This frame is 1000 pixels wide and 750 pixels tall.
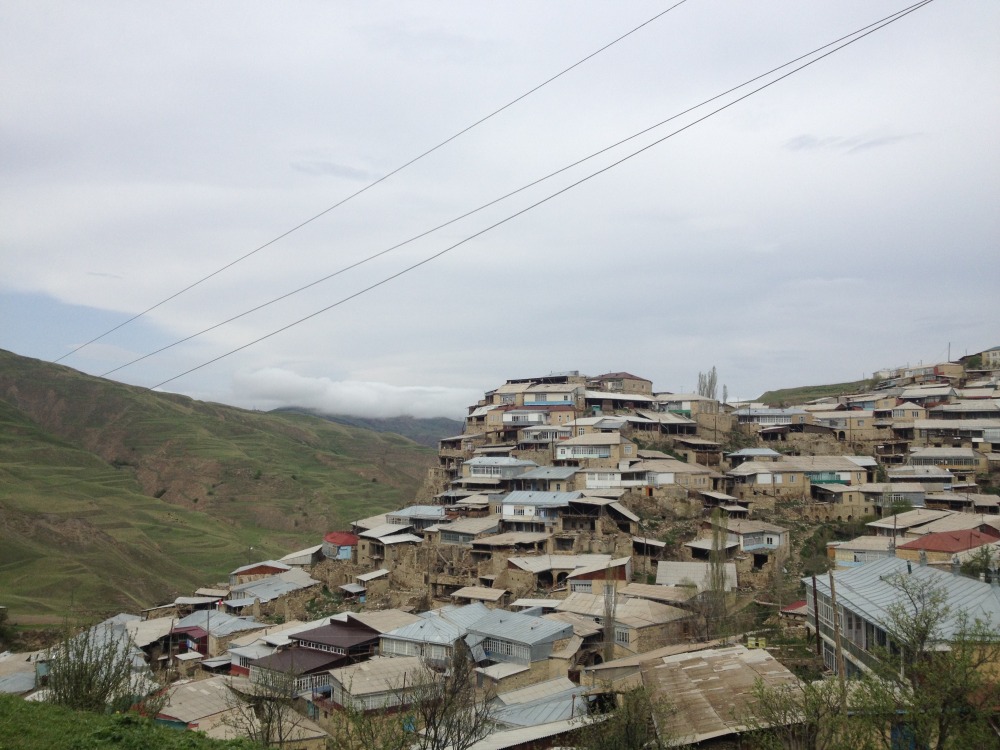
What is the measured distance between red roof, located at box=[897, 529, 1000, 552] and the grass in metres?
26.8

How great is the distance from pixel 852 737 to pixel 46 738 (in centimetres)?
1228

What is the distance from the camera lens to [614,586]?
102ft

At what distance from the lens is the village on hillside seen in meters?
17.1

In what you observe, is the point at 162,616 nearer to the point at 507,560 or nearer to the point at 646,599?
the point at 507,560

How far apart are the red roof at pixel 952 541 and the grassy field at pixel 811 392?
55.2m

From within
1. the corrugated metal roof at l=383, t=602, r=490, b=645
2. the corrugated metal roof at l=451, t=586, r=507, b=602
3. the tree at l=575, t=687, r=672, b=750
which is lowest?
the corrugated metal roof at l=451, t=586, r=507, b=602

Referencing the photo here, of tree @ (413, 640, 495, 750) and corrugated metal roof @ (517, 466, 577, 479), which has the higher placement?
corrugated metal roof @ (517, 466, 577, 479)

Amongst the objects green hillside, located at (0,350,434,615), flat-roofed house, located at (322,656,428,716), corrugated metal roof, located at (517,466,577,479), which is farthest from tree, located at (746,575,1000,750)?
green hillside, located at (0,350,434,615)

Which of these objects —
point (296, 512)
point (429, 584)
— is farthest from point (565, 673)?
point (296, 512)

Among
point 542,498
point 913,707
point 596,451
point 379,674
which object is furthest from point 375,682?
point 596,451

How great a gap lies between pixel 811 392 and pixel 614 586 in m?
73.9

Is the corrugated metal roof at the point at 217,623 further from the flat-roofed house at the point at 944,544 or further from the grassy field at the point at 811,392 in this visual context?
the grassy field at the point at 811,392

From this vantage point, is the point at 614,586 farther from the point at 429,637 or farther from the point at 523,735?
the point at 523,735

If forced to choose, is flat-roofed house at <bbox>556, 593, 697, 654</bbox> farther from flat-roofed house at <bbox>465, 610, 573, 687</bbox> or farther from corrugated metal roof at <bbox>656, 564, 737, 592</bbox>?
corrugated metal roof at <bbox>656, 564, 737, 592</bbox>
